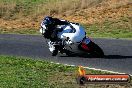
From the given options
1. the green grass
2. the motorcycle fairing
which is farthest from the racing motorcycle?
the green grass

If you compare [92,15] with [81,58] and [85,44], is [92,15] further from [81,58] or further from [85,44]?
[81,58]

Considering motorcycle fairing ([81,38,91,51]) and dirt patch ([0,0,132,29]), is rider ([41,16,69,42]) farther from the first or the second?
dirt patch ([0,0,132,29])

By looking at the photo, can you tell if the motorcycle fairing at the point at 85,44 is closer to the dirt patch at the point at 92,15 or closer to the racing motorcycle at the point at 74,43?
the racing motorcycle at the point at 74,43

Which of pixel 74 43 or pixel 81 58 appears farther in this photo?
pixel 74 43

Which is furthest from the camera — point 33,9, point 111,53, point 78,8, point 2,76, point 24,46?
point 33,9

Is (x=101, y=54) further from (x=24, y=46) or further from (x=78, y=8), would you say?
(x=78, y=8)

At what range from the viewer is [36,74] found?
13.6m

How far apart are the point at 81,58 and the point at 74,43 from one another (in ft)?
2.09

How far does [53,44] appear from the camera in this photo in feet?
60.6

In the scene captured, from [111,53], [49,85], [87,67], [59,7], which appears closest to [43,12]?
[59,7]

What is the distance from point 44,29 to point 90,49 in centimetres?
187

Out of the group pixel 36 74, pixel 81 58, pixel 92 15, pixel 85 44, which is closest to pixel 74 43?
pixel 85 44

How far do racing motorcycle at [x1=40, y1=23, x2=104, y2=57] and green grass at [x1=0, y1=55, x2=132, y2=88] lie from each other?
1547mm

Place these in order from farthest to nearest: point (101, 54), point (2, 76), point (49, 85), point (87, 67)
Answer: point (101, 54), point (87, 67), point (2, 76), point (49, 85)
